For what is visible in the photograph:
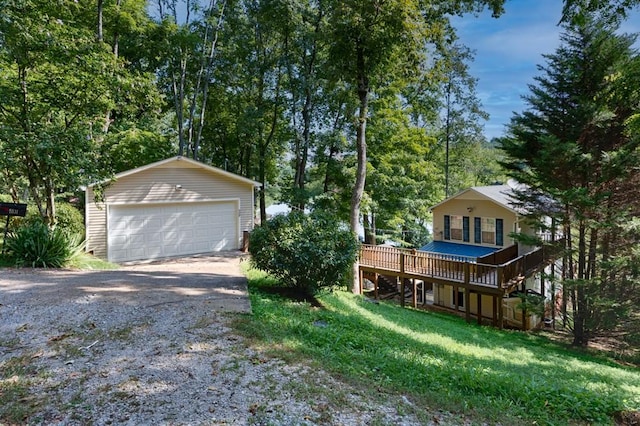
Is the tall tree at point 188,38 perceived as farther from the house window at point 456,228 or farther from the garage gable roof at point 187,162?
the house window at point 456,228

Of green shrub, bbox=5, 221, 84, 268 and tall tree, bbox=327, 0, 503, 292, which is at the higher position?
tall tree, bbox=327, 0, 503, 292

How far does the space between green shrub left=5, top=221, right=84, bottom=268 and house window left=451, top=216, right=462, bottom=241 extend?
595 inches

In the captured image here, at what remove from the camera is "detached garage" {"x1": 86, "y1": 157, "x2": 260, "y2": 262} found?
1190cm

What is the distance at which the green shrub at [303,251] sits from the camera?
6.81 m

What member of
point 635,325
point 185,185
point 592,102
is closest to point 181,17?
point 185,185

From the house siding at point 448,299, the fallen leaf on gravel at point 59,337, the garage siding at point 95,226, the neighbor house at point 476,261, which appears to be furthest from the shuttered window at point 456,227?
the fallen leaf on gravel at point 59,337

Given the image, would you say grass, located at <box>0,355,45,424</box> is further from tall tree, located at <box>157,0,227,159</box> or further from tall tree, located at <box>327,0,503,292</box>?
tall tree, located at <box>157,0,227,159</box>

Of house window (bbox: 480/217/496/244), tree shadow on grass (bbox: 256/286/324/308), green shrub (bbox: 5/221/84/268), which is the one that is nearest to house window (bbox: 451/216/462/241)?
house window (bbox: 480/217/496/244)

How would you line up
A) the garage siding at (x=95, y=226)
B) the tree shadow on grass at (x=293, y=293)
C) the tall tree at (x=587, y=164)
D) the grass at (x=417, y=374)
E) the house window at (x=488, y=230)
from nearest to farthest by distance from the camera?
the grass at (x=417, y=374) → the tree shadow on grass at (x=293, y=293) → the tall tree at (x=587, y=164) → the garage siding at (x=95, y=226) → the house window at (x=488, y=230)

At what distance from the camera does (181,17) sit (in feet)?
60.2

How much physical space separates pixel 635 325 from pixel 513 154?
614cm

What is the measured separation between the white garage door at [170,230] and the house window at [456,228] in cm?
1011

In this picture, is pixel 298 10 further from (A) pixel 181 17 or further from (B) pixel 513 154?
(B) pixel 513 154

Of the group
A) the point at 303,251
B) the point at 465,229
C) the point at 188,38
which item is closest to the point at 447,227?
the point at 465,229
